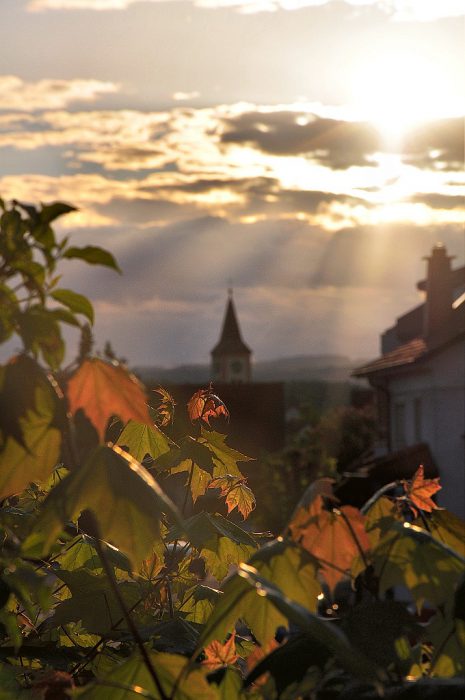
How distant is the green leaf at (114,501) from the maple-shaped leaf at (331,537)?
0.31 m

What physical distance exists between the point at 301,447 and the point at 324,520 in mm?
45370

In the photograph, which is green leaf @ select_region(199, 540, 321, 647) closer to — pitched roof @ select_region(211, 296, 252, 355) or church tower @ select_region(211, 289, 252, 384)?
church tower @ select_region(211, 289, 252, 384)

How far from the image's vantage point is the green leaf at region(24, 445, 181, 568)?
1.51 m

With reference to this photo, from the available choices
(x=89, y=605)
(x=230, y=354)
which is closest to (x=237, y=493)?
(x=89, y=605)

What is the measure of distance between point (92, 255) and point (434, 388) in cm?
3260

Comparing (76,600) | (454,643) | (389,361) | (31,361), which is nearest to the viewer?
(31,361)

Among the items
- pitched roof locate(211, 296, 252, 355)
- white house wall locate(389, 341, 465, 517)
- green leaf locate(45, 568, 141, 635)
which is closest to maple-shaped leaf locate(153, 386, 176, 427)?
green leaf locate(45, 568, 141, 635)

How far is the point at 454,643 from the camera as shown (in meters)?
1.66

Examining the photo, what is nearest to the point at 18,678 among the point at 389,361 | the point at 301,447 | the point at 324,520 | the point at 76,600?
the point at 76,600

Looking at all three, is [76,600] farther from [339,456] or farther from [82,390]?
[339,456]

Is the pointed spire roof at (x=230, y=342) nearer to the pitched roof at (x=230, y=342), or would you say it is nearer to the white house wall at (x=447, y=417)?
the pitched roof at (x=230, y=342)

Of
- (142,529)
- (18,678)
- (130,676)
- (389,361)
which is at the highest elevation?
(389,361)

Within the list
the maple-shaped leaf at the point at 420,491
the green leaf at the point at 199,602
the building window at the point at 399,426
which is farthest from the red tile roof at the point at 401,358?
the maple-shaped leaf at the point at 420,491

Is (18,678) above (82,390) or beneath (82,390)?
beneath
